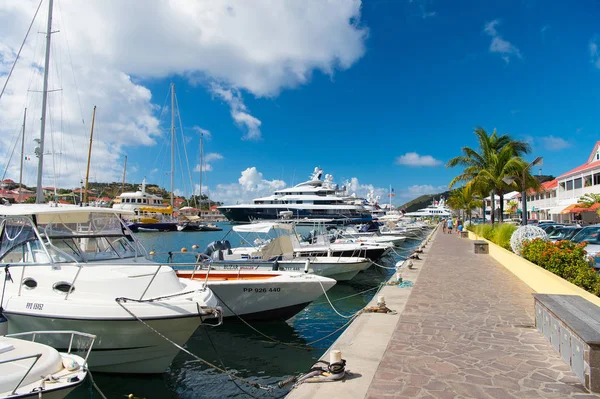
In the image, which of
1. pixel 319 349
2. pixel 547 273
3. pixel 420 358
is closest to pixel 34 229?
pixel 319 349

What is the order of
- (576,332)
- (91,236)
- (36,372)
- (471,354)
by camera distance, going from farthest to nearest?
(91,236) → (471,354) → (576,332) → (36,372)

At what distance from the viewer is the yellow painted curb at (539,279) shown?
746 centimetres

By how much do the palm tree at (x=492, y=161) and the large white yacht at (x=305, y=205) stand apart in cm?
4084

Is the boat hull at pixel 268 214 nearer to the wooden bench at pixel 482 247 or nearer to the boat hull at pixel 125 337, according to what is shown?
the wooden bench at pixel 482 247

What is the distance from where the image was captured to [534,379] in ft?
15.6

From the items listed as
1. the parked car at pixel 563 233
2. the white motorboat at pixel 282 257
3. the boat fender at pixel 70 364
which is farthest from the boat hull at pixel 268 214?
the boat fender at pixel 70 364

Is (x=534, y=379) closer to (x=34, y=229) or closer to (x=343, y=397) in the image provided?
(x=343, y=397)

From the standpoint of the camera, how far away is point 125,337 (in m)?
6.44

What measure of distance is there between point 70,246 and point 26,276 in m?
1.22

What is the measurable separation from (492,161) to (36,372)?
30.5 m

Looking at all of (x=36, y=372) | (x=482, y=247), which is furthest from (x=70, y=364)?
(x=482, y=247)

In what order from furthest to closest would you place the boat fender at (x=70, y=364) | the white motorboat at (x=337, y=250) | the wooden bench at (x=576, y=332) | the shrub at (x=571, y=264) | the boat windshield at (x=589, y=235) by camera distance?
1. the white motorboat at (x=337, y=250)
2. the boat windshield at (x=589, y=235)
3. the shrub at (x=571, y=264)
4. the boat fender at (x=70, y=364)
5. the wooden bench at (x=576, y=332)

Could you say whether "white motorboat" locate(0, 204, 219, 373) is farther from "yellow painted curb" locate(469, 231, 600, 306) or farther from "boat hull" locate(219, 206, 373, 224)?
"boat hull" locate(219, 206, 373, 224)

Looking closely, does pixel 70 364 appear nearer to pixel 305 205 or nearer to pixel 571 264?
pixel 571 264
